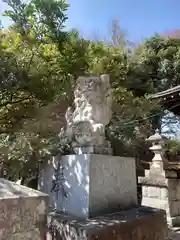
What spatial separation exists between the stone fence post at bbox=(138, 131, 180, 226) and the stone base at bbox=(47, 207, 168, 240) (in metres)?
2.30

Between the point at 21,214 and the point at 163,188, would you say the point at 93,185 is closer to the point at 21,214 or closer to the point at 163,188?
the point at 21,214

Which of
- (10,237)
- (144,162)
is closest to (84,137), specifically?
(10,237)

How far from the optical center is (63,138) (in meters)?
3.42

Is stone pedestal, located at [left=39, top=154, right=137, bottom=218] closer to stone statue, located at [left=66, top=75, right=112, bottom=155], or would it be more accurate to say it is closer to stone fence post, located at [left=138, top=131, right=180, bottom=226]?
stone statue, located at [left=66, top=75, right=112, bottom=155]

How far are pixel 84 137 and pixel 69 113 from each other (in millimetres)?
703

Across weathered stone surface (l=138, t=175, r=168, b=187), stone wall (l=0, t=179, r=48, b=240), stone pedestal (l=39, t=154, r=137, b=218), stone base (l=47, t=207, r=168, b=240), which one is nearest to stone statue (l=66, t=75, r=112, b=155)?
stone pedestal (l=39, t=154, r=137, b=218)

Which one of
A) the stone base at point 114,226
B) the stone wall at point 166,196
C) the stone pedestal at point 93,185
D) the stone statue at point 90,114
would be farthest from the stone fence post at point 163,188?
the stone statue at point 90,114

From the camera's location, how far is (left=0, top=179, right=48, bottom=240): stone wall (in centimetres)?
165

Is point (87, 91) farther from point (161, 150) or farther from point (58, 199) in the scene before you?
point (161, 150)

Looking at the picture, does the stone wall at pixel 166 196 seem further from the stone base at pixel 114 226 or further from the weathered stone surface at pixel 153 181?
the stone base at pixel 114 226

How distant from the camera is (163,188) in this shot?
18.3ft

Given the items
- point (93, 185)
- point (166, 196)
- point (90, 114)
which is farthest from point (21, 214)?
point (166, 196)

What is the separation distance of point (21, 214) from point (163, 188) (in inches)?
182

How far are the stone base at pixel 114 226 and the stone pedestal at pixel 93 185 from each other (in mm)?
143
